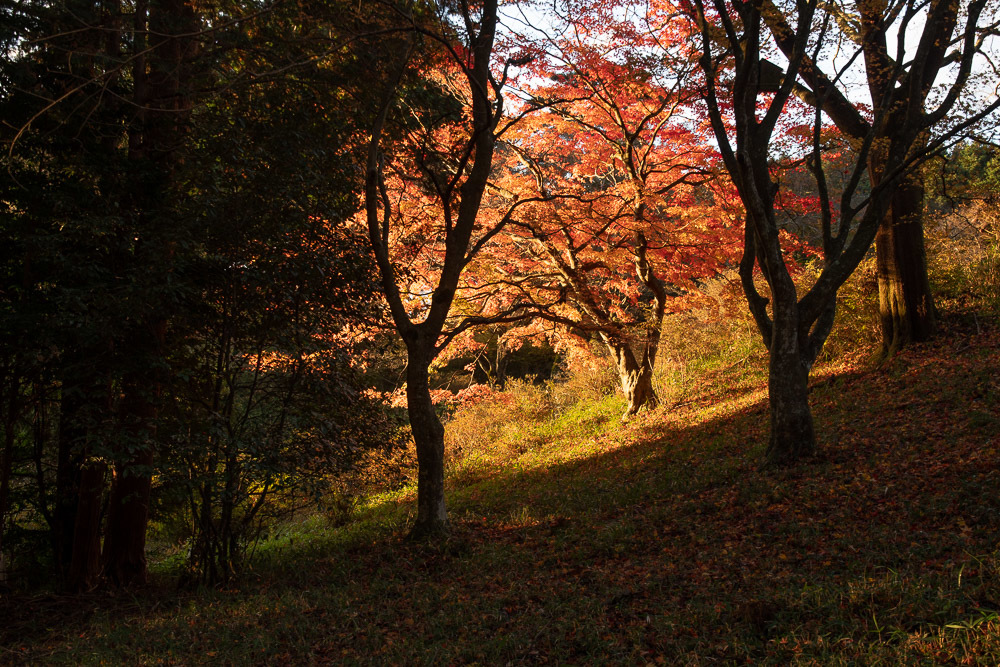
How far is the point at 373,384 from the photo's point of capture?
707cm

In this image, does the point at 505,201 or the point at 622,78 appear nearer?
the point at 622,78

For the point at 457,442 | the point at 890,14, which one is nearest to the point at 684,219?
the point at 890,14

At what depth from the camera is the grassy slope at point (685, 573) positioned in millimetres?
3289

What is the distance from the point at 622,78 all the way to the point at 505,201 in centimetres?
306

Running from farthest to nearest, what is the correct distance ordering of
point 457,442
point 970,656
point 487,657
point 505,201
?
point 457,442 → point 505,201 → point 487,657 → point 970,656

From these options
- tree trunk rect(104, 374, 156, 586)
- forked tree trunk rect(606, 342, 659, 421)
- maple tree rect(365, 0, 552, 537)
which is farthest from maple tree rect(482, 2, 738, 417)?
tree trunk rect(104, 374, 156, 586)

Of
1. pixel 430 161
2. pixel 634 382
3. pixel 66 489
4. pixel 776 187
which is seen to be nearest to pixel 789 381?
pixel 776 187

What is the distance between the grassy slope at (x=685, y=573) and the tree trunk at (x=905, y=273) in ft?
1.77

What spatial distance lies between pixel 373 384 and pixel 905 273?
8.12 m

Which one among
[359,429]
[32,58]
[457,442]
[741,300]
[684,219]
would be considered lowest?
[457,442]

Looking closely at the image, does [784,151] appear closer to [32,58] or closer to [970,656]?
[970,656]

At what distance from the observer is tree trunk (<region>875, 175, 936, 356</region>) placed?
9469 millimetres

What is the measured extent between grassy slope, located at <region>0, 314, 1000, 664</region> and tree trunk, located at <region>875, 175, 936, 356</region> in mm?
540

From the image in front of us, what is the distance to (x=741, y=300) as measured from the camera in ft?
42.9
